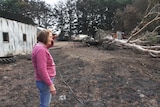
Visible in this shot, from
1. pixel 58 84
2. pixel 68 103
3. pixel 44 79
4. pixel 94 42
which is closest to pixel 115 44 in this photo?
pixel 94 42

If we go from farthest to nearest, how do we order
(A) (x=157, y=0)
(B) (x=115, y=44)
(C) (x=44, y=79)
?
(B) (x=115, y=44) → (A) (x=157, y=0) → (C) (x=44, y=79)

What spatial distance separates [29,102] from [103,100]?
168cm

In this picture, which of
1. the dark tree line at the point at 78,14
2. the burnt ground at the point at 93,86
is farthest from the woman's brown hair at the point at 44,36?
the dark tree line at the point at 78,14

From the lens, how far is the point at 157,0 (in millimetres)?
14430

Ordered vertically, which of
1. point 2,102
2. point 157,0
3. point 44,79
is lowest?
point 2,102

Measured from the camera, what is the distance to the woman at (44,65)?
334 centimetres

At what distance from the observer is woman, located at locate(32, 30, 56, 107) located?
131 inches

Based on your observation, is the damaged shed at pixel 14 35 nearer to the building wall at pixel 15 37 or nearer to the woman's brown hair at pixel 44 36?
the building wall at pixel 15 37

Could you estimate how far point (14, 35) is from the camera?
1346 centimetres

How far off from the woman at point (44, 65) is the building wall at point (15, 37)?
896 cm

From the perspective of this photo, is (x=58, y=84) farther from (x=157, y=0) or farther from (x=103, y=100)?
(x=157, y=0)

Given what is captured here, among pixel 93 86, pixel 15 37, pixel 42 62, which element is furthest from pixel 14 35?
pixel 42 62

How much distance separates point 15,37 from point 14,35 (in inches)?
6.5

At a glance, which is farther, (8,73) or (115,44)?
(115,44)
